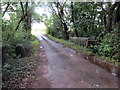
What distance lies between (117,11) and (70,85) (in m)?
9.93

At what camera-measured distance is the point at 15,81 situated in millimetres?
3283

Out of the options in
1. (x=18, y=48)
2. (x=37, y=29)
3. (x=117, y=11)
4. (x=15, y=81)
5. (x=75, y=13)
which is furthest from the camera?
(x=37, y=29)

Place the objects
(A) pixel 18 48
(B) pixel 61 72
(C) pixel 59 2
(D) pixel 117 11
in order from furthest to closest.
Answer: (C) pixel 59 2 < (D) pixel 117 11 < (A) pixel 18 48 < (B) pixel 61 72

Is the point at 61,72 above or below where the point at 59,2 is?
below

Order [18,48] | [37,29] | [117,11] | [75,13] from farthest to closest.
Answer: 1. [37,29]
2. [75,13]
3. [117,11]
4. [18,48]

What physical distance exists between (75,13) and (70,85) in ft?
41.2

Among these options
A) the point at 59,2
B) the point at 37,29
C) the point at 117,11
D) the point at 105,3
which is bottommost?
the point at 37,29

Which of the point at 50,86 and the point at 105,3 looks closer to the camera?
the point at 50,86

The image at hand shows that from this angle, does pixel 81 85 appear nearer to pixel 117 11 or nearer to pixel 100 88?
pixel 100 88

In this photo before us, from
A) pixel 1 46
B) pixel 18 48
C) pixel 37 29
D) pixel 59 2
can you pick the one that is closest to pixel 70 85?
pixel 1 46

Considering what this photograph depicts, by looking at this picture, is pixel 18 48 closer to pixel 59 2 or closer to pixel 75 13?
pixel 75 13

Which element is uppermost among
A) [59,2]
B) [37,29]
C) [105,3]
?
[59,2]

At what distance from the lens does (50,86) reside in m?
3.10

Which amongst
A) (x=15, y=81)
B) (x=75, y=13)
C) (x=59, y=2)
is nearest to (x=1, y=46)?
(x=15, y=81)
